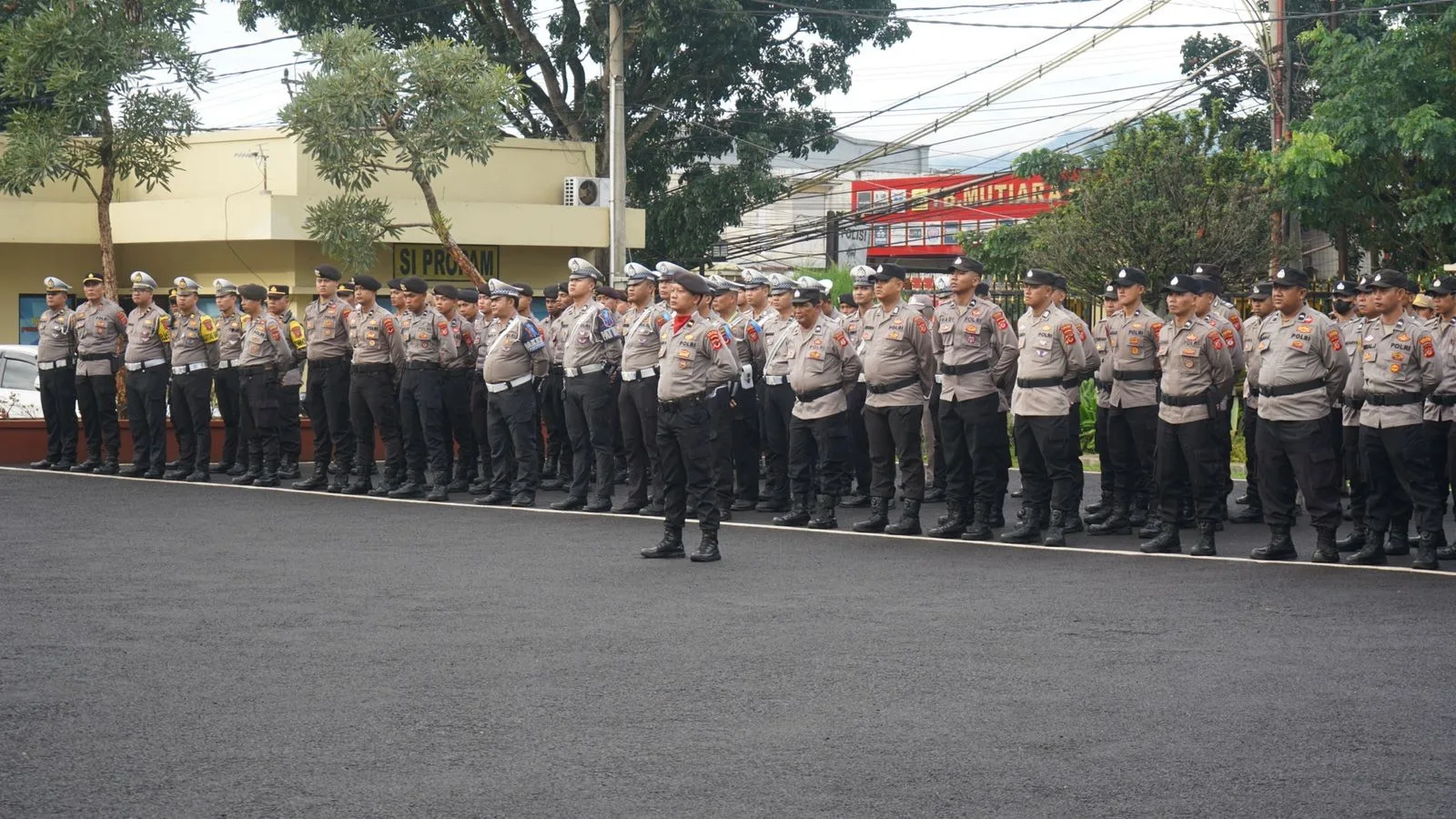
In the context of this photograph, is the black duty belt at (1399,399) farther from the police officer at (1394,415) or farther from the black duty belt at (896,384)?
the black duty belt at (896,384)

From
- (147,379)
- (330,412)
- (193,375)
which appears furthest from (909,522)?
(147,379)

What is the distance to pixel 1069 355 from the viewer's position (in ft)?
38.6

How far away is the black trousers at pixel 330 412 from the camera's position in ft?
49.1

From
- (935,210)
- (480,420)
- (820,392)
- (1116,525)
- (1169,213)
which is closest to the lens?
(1116,525)

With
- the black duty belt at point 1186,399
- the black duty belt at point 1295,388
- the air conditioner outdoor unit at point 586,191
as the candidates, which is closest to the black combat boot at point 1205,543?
the black duty belt at point 1186,399

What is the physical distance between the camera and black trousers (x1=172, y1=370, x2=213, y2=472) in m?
16.0

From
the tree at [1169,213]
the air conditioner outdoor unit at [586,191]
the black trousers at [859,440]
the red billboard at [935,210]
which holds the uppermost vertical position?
the red billboard at [935,210]

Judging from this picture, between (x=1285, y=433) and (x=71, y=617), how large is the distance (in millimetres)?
7313

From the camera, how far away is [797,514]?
41.6 ft

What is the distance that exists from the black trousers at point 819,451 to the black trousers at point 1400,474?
380 centimetres

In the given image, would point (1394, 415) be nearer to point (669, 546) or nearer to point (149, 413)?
point (669, 546)

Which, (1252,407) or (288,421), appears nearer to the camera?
(1252,407)

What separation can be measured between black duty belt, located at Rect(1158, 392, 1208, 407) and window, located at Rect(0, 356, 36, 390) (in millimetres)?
13058

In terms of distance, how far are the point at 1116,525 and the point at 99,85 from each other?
1393cm
